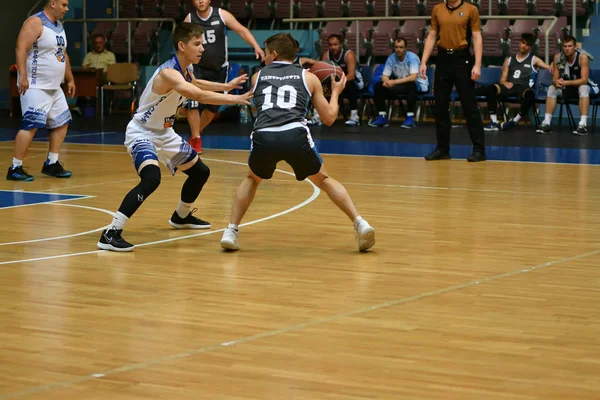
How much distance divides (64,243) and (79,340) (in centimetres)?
267

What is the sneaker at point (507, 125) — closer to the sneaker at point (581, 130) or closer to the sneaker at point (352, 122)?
the sneaker at point (581, 130)

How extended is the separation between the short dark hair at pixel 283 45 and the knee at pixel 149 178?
1132 millimetres

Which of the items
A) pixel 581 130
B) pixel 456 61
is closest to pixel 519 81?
pixel 581 130

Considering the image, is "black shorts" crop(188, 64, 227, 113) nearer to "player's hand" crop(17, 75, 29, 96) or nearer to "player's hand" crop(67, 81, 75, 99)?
"player's hand" crop(67, 81, 75, 99)

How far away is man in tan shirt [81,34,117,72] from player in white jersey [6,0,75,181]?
9.86m

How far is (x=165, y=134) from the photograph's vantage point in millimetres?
7609

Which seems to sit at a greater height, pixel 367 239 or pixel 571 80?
pixel 571 80

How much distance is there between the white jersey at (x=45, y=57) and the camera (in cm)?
1061

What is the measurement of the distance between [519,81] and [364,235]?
1064 centimetres

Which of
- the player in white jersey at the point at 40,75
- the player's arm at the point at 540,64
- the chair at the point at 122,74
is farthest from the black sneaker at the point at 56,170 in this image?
the chair at the point at 122,74

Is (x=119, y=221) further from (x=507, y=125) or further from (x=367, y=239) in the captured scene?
(x=507, y=125)

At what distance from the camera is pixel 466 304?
5.48 m

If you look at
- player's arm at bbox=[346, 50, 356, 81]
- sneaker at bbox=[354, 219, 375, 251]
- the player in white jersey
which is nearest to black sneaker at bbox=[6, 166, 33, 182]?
the player in white jersey

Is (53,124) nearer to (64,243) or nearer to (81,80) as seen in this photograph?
(64,243)
